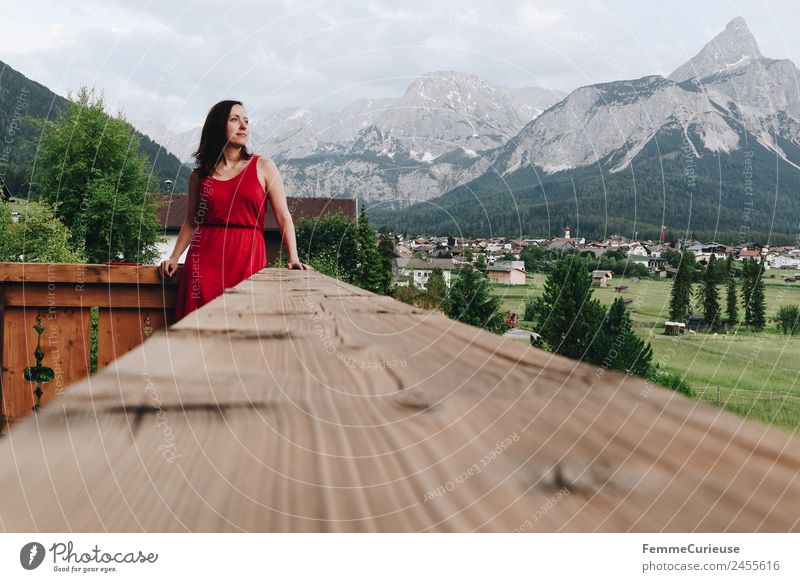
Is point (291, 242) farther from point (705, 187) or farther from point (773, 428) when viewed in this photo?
point (705, 187)

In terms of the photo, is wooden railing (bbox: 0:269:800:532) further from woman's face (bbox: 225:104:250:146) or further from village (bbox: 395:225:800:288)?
village (bbox: 395:225:800:288)

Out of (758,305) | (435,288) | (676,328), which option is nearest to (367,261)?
(435,288)

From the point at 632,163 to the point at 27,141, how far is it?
19.9m

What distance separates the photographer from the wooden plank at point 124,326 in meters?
2.08

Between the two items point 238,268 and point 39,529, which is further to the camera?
point 238,268

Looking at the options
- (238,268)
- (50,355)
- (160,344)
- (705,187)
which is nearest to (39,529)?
(160,344)

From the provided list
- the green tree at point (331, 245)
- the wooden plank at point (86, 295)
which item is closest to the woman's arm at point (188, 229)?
the wooden plank at point (86, 295)

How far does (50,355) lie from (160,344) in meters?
1.67

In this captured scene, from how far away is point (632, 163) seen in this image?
4293 mm

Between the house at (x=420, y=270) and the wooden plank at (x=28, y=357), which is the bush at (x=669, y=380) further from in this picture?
the house at (x=420, y=270)

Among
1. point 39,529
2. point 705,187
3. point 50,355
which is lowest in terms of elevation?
point 50,355

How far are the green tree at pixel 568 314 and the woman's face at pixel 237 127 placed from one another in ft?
30.8

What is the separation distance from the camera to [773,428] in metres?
0.36

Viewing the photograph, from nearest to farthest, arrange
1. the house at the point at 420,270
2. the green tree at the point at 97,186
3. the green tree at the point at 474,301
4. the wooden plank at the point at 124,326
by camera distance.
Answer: the wooden plank at the point at 124,326
the green tree at the point at 474,301
the house at the point at 420,270
the green tree at the point at 97,186
